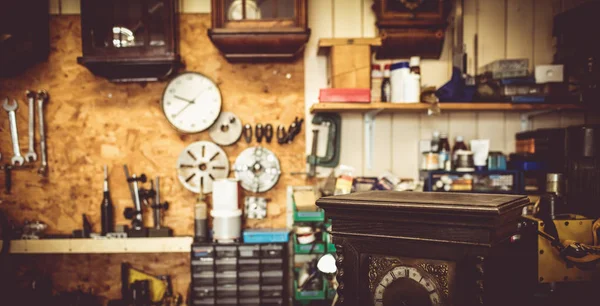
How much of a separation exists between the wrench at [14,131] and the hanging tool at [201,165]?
50.6 inches

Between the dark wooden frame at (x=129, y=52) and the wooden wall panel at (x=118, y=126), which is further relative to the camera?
the wooden wall panel at (x=118, y=126)

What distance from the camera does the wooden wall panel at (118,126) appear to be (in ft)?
10.0

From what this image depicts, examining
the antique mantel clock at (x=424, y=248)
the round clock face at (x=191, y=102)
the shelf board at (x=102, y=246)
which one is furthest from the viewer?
the round clock face at (x=191, y=102)

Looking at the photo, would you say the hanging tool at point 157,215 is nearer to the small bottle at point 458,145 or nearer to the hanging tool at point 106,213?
the hanging tool at point 106,213

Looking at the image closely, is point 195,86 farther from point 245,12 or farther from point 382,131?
point 382,131

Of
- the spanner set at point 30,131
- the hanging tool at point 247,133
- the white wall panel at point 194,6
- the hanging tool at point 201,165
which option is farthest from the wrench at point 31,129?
the hanging tool at point 247,133

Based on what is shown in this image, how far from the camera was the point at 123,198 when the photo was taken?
3084 mm

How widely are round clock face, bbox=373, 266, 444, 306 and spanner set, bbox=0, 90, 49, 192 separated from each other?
294 cm

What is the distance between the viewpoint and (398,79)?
273 cm

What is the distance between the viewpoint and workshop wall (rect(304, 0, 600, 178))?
10.0 feet

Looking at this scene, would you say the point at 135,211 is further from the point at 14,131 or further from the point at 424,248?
the point at 424,248

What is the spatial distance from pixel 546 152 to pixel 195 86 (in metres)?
2.55

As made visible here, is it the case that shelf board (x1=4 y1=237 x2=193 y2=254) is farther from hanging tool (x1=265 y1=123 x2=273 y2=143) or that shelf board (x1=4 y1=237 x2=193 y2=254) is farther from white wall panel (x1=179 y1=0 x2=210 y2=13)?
white wall panel (x1=179 y1=0 x2=210 y2=13)

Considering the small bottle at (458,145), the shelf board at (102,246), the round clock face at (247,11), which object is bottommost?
the shelf board at (102,246)
